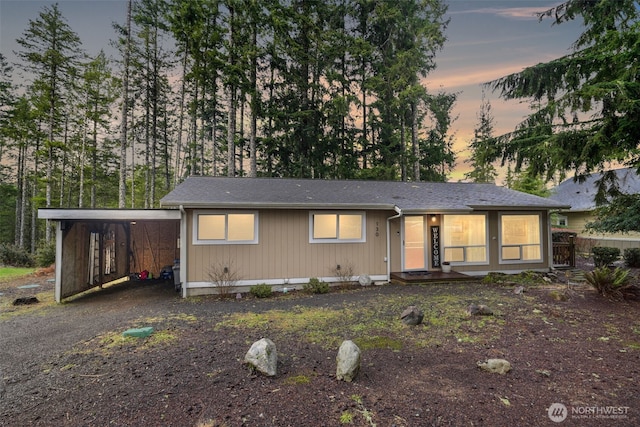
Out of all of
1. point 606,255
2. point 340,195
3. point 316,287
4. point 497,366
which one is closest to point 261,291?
point 316,287

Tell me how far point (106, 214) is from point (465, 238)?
1020 cm

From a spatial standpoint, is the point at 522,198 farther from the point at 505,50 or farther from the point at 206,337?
the point at 206,337

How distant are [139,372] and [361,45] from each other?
17722 millimetres

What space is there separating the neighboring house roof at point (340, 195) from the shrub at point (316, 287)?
2.00m

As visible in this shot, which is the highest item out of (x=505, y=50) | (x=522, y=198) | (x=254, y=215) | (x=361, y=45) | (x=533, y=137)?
(x=361, y=45)

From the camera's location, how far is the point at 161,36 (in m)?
16.6

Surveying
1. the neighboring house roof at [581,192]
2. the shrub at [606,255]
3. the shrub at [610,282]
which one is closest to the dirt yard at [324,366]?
the shrub at [610,282]

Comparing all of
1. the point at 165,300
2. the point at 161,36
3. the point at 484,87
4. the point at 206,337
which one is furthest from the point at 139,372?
the point at 161,36

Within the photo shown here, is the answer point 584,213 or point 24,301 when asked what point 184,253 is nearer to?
point 24,301

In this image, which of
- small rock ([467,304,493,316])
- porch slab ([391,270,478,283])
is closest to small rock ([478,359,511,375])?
small rock ([467,304,493,316])

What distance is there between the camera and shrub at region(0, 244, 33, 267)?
42.8 feet

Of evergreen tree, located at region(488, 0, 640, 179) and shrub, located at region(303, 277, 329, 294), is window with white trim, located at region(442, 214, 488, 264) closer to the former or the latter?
evergreen tree, located at region(488, 0, 640, 179)

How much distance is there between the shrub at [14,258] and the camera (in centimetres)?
1305

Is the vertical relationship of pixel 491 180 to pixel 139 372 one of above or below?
above
